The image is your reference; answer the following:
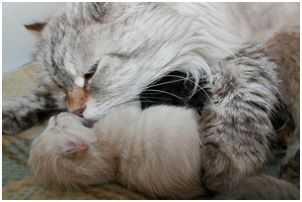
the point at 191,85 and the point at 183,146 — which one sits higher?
the point at 191,85

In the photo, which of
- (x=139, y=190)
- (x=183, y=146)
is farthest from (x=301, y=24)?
(x=139, y=190)

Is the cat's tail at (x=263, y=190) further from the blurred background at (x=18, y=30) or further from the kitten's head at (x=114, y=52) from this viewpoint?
the blurred background at (x=18, y=30)

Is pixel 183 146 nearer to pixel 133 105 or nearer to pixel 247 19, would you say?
pixel 133 105

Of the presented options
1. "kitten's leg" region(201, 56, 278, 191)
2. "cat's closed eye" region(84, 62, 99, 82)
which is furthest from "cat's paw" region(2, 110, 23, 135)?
"kitten's leg" region(201, 56, 278, 191)

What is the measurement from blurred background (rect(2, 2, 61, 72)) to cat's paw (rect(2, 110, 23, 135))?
0.11 metres

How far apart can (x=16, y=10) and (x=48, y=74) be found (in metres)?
0.17

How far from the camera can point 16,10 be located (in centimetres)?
111

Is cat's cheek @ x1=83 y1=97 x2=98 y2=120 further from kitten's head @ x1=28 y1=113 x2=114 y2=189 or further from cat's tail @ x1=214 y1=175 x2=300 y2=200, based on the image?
cat's tail @ x1=214 y1=175 x2=300 y2=200

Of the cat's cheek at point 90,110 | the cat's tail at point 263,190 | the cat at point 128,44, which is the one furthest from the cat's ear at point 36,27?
the cat's tail at point 263,190

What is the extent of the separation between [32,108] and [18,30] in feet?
0.64

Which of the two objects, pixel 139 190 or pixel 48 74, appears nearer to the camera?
pixel 139 190

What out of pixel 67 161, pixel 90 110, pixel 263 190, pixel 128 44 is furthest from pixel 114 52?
pixel 263 190

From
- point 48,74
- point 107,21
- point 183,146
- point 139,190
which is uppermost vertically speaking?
point 107,21

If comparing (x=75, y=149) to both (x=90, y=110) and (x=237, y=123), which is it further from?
(x=237, y=123)
